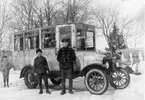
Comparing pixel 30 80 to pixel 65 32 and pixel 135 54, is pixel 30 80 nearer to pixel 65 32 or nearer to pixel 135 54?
pixel 65 32

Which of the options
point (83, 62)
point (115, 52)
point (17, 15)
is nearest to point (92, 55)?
point (83, 62)

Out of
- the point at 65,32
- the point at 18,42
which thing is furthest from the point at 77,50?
the point at 18,42

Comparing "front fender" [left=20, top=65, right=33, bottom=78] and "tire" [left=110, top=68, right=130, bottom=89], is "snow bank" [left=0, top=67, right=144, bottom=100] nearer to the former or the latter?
"tire" [left=110, top=68, right=130, bottom=89]

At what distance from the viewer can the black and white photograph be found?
7.36 feet

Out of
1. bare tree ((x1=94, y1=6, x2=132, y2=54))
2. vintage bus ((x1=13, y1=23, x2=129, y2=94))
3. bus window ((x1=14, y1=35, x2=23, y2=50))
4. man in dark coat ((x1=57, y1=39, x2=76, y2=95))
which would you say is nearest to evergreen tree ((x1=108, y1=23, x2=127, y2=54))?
bare tree ((x1=94, y1=6, x2=132, y2=54))

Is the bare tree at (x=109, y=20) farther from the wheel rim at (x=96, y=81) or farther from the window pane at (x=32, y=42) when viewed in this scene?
→ the window pane at (x=32, y=42)

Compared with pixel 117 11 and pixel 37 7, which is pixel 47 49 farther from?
pixel 117 11

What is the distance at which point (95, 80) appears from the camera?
11.2 feet

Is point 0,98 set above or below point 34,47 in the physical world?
below

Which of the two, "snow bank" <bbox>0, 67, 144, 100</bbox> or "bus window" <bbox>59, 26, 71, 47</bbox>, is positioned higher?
"bus window" <bbox>59, 26, 71, 47</bbox>

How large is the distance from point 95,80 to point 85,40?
2.59ft

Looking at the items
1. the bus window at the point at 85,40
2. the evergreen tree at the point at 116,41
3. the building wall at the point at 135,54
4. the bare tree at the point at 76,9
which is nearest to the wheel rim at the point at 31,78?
the bus window at the point at 85,40

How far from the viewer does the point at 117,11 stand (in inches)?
86.4

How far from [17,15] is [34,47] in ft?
3.53
